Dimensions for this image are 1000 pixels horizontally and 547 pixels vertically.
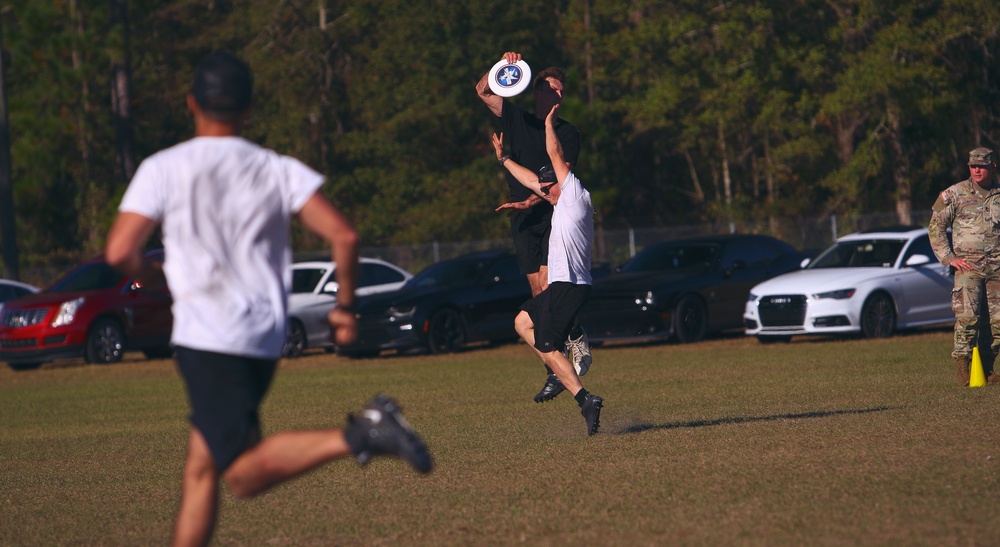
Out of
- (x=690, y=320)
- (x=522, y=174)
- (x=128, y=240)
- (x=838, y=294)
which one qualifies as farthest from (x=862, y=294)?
(x=128, y=240)

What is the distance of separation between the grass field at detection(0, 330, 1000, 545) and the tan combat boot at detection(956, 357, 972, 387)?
0.38 m

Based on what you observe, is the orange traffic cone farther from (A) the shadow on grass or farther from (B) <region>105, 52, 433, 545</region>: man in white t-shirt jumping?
(B) <region>105, 52, 433, 545</region>: man in white t-shirt jumping

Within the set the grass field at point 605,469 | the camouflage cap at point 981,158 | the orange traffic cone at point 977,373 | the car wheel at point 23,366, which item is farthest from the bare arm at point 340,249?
the car wheel at point 23,366

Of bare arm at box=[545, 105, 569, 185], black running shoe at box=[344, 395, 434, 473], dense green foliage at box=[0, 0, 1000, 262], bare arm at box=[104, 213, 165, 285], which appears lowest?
black running shoe at box=[344, 395, 434, 473]

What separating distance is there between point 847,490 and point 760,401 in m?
4.83

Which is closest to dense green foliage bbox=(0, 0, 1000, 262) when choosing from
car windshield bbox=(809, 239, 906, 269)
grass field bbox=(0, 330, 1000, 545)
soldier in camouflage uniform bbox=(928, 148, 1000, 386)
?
car windshield bbox=(809, 239, 906, 269)

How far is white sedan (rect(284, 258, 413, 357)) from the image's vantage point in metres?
22.2

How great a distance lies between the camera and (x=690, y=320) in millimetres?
20766

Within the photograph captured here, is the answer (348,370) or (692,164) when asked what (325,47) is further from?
(348,370)

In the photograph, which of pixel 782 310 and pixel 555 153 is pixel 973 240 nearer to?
pixel 555 153

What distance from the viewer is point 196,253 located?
4816mm

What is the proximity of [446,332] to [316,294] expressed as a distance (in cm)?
269

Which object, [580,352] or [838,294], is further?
[838,294]

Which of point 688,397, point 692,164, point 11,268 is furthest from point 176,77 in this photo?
point 688,397
